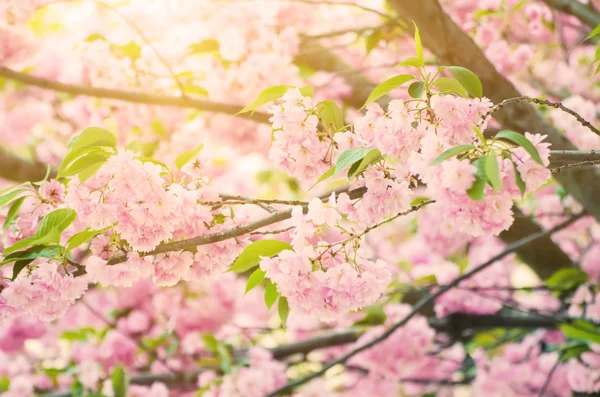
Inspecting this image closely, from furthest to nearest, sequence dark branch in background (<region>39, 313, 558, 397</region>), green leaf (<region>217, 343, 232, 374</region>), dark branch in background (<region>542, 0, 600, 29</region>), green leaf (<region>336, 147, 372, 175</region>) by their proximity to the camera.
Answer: dark branch in background (<region>39, 313, 558, 397</region>) → green leaf (<region>217, 343, 232, 374</region>) → dark branch in background (<region>542, 0, 600, 29</region>) → green leaf (<region>336, 147, 372, 175</region>)

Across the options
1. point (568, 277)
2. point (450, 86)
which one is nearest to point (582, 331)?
point (568, 277)

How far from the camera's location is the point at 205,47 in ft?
7.73

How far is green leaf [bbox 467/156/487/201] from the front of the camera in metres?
0.81

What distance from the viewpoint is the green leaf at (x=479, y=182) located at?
0.81 metres

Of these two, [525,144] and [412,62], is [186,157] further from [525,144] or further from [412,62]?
[525,144]

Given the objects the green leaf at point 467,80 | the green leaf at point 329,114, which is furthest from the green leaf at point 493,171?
the green leaf at point 329,114

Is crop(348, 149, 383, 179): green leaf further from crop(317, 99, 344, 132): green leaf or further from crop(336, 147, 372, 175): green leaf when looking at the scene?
crop(317, 99, 344, 132): green leaf

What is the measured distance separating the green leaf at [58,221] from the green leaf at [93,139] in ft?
0.41

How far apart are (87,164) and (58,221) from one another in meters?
0.12

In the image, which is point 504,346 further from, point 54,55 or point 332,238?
point 54,55

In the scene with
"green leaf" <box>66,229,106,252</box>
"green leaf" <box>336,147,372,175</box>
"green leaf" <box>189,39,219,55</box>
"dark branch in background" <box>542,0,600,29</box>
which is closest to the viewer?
"green leaf" <box>336,147,372,175</box>

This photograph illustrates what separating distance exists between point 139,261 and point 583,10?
1.80 meters

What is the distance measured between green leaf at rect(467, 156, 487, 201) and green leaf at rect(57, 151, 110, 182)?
2.18 feet

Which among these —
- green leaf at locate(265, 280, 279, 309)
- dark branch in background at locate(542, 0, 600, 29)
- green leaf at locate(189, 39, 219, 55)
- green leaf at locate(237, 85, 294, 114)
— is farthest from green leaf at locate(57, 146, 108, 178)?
dark branch in background at locate(542, 0, 600, 29)
